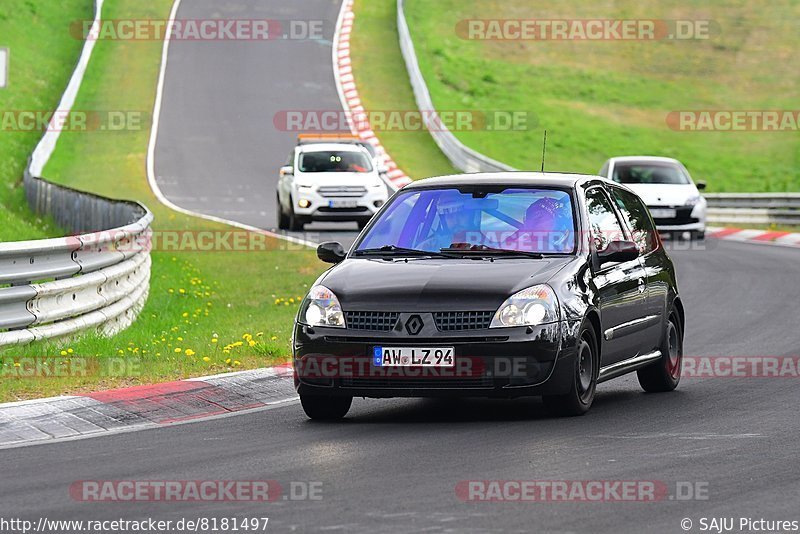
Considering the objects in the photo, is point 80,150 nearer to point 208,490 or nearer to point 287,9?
point 287,9

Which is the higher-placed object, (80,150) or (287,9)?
(287,9)

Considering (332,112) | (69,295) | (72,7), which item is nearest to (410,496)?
(69,295)

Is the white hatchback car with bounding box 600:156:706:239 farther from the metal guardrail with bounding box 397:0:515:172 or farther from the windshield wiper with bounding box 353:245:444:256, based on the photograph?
the windshield wiper with bounding box 353:245:444:256

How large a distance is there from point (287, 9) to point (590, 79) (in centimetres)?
1298

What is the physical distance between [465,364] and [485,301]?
0.40 m

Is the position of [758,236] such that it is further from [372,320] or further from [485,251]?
[372,320]

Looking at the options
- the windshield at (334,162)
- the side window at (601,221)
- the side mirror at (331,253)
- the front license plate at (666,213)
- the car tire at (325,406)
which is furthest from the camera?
the windshield at (334,162)

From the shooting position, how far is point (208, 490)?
793cm

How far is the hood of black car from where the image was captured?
9922 millimetres

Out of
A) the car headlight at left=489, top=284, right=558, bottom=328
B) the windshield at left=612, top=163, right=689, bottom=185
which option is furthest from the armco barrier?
the windshield at left=612, top=163, right=689, bottom=185

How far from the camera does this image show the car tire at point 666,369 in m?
12.0

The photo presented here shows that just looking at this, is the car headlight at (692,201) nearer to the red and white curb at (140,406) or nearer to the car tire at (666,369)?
the car tire at (666,369)

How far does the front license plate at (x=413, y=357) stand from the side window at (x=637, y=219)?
2638 mm

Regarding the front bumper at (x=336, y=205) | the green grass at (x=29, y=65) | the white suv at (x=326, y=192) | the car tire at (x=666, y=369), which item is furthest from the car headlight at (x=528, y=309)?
the green grass at (x=29, y=65)
